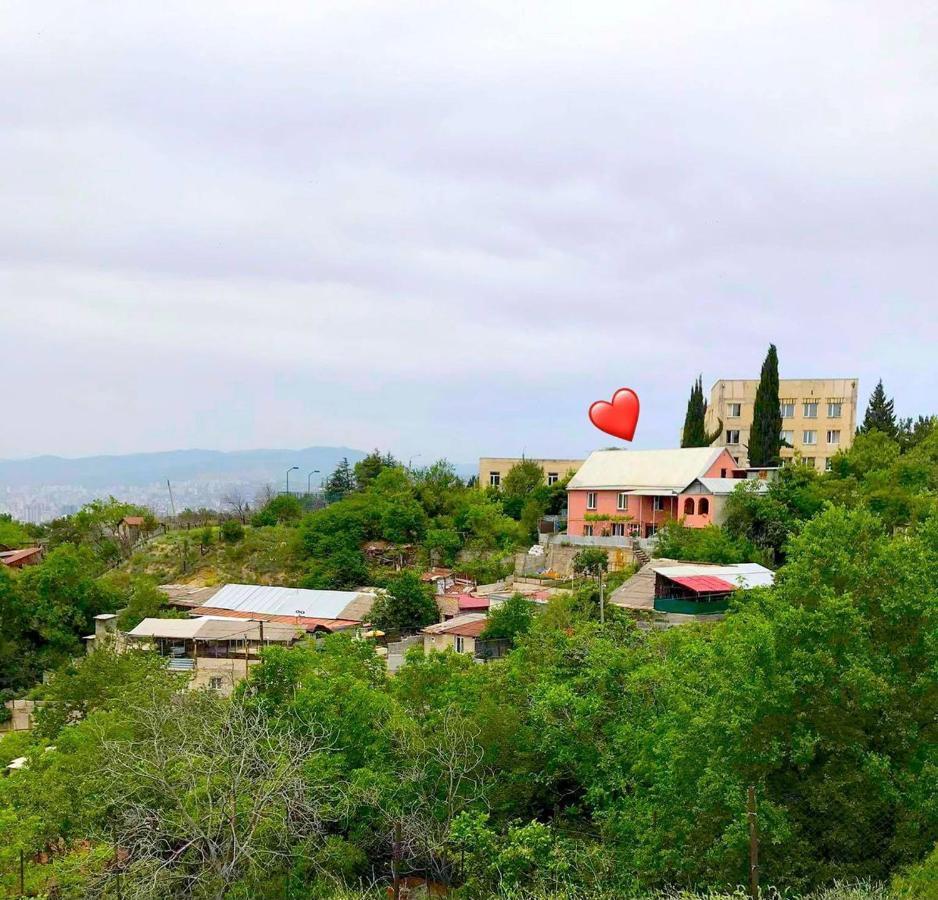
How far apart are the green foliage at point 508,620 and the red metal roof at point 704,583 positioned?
4095 mm

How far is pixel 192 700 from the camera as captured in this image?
1454 cm

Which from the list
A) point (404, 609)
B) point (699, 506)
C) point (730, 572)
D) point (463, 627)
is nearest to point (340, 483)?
point (404, 609)

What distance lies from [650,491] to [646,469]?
5.88ft

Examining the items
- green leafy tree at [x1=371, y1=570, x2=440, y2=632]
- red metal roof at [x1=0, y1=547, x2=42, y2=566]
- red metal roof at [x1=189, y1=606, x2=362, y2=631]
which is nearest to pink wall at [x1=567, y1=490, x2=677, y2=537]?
green leafy tree at [x1=371, y1=570, x2=440, y2=632]

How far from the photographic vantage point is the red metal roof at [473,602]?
84.6 feet

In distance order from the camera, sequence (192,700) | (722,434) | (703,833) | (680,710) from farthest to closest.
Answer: (722,434) → (192,700) → (680,710) → (703,833)

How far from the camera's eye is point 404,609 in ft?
82.6

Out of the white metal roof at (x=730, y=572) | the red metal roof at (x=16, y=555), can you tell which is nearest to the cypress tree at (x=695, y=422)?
the white metal roof at (x=730, y=572)

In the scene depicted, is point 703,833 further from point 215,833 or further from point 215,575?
point 215,575

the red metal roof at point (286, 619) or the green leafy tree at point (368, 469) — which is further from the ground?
the green leafy tree at point (368, 469)

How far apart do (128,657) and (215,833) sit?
8606 millimetres

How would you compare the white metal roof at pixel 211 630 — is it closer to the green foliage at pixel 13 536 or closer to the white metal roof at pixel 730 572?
the white metal roof at pixel 730 572

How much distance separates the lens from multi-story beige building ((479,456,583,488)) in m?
43.5

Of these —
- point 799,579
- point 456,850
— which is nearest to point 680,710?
point 799,579
